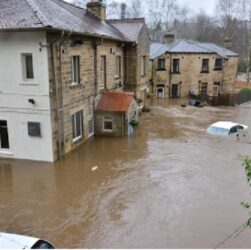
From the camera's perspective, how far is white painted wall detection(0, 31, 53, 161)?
47.5ft

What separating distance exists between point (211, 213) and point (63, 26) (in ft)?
33.9

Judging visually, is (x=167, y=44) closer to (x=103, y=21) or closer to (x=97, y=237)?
(x=103, y=21)

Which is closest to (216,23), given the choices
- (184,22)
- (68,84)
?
(184,22)

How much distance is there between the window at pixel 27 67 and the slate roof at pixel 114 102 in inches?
234

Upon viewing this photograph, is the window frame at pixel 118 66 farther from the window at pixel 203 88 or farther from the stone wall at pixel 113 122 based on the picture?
the window at pixel 203 88

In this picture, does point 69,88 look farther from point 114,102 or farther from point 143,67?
point 143,67

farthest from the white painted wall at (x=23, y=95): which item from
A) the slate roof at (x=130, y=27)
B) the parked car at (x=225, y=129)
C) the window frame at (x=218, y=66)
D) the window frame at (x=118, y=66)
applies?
the window frame at (x=218, y=66)

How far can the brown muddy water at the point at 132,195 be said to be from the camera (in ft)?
31.6

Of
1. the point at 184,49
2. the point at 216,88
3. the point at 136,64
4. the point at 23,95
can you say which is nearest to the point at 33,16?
the point at 23,95

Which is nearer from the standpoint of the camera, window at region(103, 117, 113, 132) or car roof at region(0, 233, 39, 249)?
car roof at region(0, 233, 39, 249)

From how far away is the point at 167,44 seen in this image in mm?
39469

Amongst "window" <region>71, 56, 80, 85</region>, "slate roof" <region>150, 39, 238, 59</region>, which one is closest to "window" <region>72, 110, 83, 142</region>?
"window" <region>71, 56, 80, 85</region>

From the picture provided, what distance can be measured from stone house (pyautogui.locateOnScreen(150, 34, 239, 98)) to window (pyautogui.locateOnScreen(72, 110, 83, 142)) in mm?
20717

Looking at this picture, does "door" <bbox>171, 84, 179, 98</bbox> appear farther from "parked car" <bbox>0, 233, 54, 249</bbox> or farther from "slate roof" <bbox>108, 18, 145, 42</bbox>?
"parked car" <bbox>0, 233, 54, 249</bbox>
